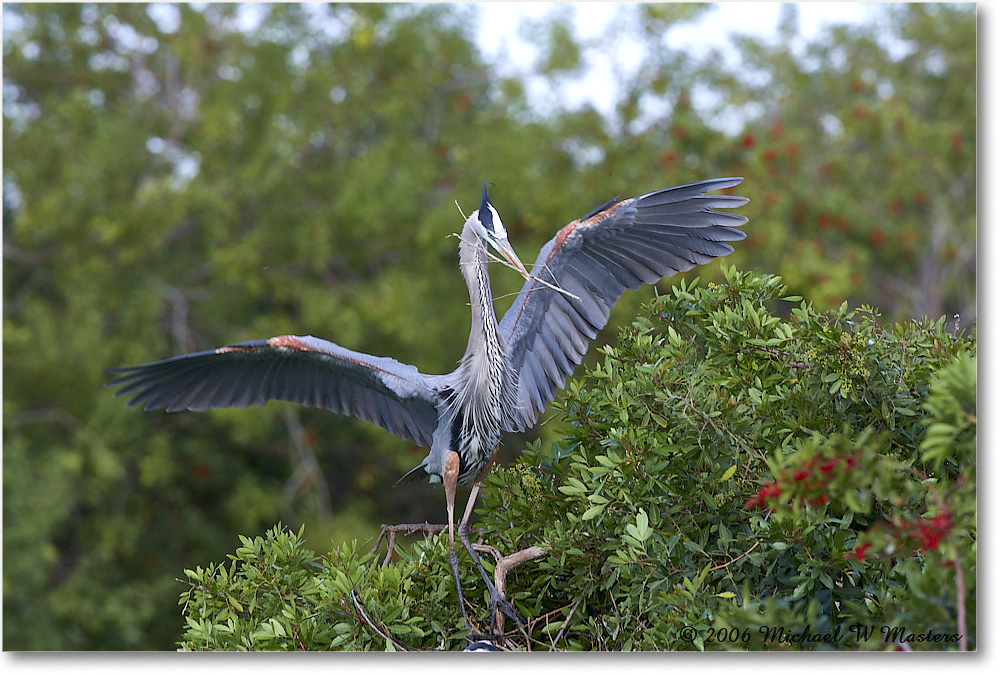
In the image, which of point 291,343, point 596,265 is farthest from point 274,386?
point 596,265

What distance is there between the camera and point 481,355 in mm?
2385

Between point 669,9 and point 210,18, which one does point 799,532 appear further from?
point 210,18

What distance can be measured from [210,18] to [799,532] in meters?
5.85

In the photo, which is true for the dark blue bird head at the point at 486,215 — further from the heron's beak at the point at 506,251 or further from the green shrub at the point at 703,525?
the green shrub at the point at 703,525

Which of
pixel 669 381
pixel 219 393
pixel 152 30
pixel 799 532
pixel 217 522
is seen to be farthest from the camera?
pixel 217 522

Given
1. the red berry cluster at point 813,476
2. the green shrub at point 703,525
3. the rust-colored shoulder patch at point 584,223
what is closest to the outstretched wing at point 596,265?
the rust-colored shoulder patch at point 584,223

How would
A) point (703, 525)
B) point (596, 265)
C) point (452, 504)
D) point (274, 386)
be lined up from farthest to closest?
point (274, 386)
point (596, 265)
point (452, 504)
point (703, 525)

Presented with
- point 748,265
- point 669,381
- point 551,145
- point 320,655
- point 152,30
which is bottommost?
point 320,655

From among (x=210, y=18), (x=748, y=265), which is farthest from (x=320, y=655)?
(x=210, y=18)

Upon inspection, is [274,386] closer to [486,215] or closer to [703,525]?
[486,215]

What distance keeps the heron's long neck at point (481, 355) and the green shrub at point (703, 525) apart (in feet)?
0.53

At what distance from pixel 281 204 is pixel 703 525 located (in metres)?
4.91

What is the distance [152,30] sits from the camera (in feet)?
21.6

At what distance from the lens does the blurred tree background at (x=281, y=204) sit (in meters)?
6.04
